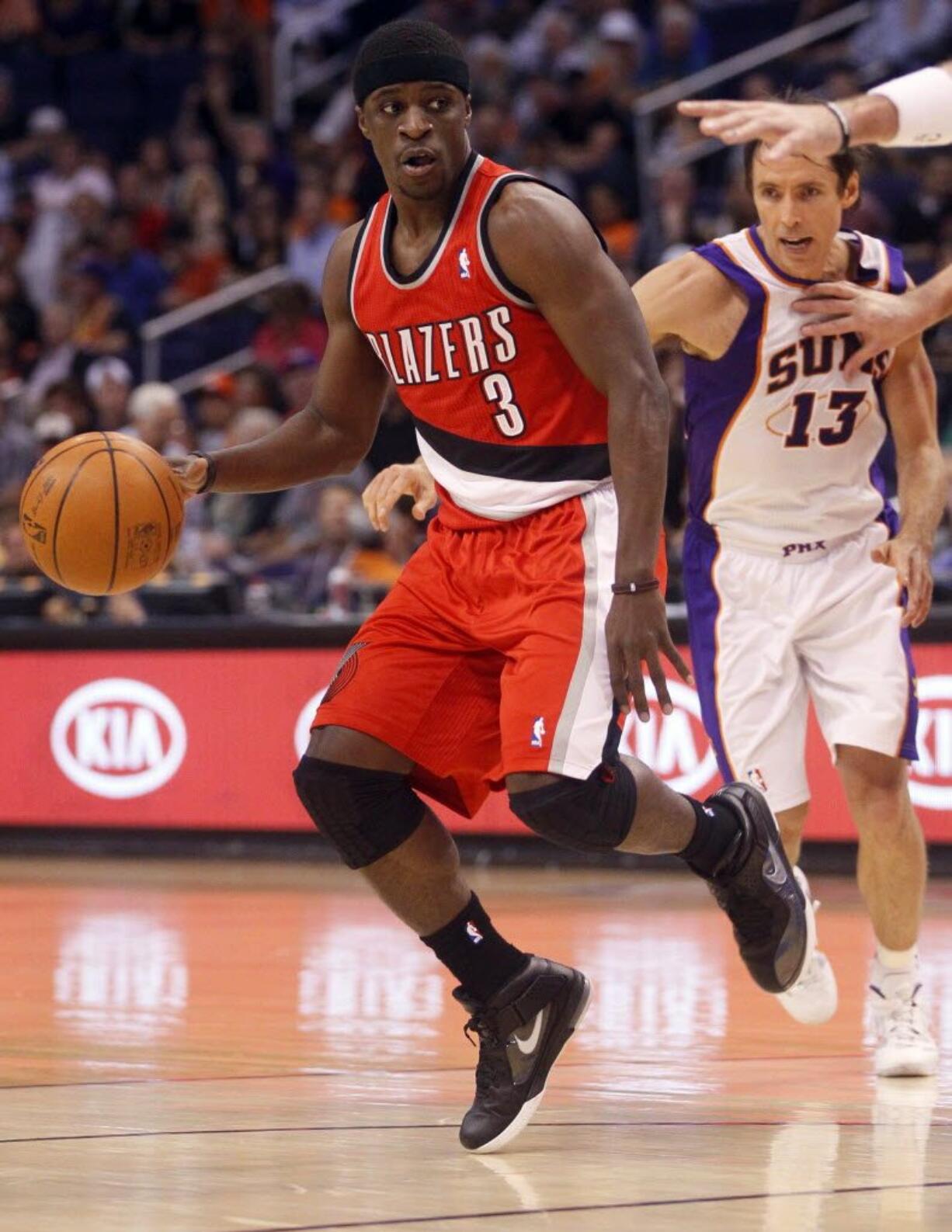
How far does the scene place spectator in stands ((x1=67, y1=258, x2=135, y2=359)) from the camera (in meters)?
15.3

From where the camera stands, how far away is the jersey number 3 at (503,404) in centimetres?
438

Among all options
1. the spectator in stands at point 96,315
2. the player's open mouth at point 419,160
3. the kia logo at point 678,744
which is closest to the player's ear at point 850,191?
the player's open mouth at point 419,160

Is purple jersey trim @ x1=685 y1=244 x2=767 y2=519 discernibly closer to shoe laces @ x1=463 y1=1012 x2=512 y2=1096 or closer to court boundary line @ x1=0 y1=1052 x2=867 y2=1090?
court boundary line @ x1=0 y1=1052 x2=867 y2=1090

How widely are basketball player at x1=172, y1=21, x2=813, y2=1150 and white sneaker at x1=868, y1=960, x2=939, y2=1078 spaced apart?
0.81 meters

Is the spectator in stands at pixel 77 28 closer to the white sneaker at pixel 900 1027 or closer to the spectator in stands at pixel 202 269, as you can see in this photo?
the spectator in stands at pixel 202 269

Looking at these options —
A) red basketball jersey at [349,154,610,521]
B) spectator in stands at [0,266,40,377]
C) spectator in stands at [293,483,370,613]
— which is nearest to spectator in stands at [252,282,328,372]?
spectator in stands at [0,266,40,377]

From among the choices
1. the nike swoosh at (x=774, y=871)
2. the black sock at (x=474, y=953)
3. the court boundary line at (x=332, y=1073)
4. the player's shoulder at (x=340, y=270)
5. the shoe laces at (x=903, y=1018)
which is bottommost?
the court boundary line at (x=332, y=1073)

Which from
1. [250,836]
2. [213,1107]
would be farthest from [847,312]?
[250,836]

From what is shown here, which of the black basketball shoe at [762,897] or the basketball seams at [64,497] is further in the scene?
the black basketball shoe at [762,897]

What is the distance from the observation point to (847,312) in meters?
5.31

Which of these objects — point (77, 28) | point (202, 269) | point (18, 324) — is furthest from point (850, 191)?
point (77, 28)

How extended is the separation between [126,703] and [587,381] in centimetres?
646

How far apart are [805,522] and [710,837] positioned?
118cm

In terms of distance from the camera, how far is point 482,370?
4371 millimetres
